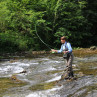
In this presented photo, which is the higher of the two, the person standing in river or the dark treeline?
the dark treeline

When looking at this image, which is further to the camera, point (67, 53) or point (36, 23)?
point (36, 23)

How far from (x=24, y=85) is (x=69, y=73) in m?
1.83

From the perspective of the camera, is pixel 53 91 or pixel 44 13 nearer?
pixel 53 91

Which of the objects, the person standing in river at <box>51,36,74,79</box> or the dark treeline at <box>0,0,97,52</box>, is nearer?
the person standing in river at <box>51,36,74,79</box>

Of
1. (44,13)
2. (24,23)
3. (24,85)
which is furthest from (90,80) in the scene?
(44,13)

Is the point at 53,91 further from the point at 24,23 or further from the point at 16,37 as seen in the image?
the point at 24,23

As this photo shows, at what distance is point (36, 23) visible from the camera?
757 inches

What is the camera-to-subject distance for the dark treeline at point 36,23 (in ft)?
59.3

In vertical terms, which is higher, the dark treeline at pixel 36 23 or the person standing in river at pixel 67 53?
the dark treeline at pixel 36 23

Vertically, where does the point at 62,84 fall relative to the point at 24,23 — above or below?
below

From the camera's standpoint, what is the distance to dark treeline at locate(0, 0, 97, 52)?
712 inches

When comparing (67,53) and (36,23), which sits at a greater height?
(36,23)

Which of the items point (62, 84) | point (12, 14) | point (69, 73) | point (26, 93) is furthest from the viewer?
point (12, 14)

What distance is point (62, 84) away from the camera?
6996 millimetres
